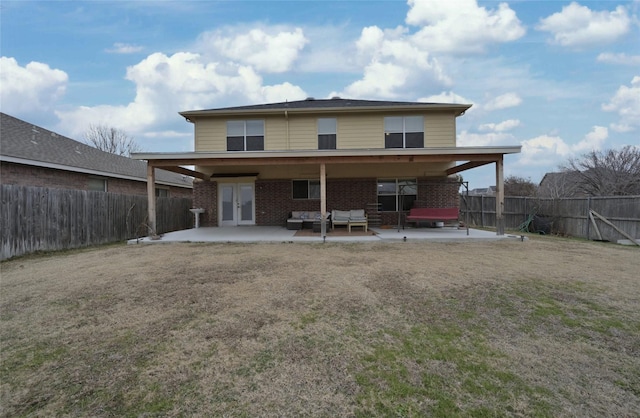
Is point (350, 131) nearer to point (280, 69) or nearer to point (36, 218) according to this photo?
point (280, 69)

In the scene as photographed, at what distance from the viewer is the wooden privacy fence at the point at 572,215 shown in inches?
419

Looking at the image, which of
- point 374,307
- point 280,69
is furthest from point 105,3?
point 374,307

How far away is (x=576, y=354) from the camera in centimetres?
288

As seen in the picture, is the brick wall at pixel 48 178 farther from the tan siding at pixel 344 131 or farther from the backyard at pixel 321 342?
the backyard at pixel 321 342

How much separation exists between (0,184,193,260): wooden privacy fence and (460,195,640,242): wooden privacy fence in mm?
12219

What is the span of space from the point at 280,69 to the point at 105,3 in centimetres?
918

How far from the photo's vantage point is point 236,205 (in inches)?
585

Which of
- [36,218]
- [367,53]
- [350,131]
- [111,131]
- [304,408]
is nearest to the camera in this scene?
[304,408]

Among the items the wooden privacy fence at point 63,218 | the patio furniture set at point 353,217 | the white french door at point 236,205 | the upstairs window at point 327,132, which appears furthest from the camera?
the white french door at point 236,205

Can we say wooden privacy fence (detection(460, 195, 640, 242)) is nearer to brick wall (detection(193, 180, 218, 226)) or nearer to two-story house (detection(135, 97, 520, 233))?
two-story house (detection(135, 97, 520, 233))

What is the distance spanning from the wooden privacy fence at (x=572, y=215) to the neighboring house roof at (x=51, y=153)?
14821 millimetres

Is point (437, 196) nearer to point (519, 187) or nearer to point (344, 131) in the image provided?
point (344, 131)

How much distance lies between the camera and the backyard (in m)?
2.24

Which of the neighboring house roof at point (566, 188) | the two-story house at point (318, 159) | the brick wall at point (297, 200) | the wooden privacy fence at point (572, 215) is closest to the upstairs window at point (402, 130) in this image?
the two-story house at point (318, 159)
